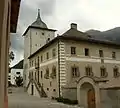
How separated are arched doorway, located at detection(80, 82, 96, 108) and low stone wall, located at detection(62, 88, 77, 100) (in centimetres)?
123

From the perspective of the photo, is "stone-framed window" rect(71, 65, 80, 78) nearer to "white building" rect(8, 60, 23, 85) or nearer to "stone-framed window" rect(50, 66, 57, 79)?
"stone-framed window" rect(50, 66, 57, 79)

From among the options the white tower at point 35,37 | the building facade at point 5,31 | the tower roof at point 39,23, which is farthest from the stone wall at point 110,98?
the tower roof at point 39,23

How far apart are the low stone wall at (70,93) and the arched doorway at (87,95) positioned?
1.23 meters

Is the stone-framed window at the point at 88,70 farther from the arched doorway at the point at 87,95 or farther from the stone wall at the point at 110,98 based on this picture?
the stone wall at the point at 110,98

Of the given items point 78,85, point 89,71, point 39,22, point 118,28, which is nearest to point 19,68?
point 39,22

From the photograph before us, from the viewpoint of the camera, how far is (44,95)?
30.5 meters

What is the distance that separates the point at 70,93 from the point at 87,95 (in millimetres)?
3648

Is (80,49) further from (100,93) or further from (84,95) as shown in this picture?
(100,93)

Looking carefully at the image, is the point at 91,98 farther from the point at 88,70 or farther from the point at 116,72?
the point at 116,72

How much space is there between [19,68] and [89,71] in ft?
117

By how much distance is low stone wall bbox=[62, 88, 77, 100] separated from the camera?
906 inches

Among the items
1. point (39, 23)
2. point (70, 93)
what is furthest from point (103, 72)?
point (39, 23)

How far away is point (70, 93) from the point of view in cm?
2422

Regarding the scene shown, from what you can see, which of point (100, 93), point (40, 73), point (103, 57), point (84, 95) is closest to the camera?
point (100, 93)
